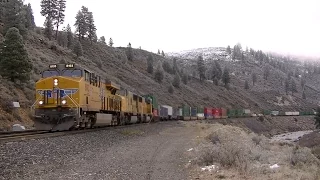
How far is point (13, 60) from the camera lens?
38688 millimetres

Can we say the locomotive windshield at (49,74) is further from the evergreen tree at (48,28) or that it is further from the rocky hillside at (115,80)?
the evergreen tree at (48,28)

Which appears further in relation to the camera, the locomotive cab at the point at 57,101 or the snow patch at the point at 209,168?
the locomotive cab at the point at 57,101

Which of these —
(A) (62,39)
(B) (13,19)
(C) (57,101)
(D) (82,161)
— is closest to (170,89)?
(A) (62,39)

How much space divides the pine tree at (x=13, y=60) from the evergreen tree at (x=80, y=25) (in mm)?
82819

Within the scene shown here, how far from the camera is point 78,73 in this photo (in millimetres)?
22641

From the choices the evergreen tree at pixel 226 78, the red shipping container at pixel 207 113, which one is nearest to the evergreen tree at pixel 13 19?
→ the red shipping container at pixel 207 113

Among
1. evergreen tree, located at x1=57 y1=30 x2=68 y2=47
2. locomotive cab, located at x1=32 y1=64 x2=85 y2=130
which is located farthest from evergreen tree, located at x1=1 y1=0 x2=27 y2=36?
locomotive cab, located at x1=32 y1=64 x2=85 y2=130

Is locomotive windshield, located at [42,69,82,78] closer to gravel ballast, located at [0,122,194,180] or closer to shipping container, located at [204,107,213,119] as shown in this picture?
gravel ballast, located at [0,122,194,180]

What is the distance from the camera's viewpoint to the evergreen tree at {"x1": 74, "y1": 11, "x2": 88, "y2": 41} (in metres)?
120

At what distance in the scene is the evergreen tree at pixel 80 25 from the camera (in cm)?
12022

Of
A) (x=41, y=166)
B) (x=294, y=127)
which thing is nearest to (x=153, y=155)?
(x=41, y=166)

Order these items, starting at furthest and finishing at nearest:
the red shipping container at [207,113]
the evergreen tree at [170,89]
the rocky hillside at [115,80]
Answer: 1. the evergreen tree at [170,89]
2. the red shipping container at [207,113]
3. the rocky hillside at [115,80]

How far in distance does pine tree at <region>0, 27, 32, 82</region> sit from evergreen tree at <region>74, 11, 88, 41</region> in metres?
82.8

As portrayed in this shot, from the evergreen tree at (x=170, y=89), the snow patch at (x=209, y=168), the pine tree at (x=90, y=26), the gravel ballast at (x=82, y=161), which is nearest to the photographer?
the gravel ballast at (x=82, y=161)
